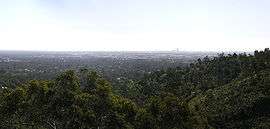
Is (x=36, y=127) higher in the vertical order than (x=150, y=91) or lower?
higher

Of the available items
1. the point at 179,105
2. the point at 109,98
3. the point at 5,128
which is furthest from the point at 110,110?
the point at 5,128

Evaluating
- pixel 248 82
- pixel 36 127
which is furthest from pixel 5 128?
pixel 248 82

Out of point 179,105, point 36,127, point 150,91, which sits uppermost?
point 179,105

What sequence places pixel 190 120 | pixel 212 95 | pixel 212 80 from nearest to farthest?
pixel 190 120
pixel 212 95
pixel 212 80

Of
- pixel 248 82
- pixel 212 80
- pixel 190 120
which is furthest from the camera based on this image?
pixel 212 80

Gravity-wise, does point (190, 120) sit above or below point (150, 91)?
above

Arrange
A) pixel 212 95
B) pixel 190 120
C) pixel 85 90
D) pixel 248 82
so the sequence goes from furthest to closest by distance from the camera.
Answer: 1. pixel 212 95
2. pixel 248 82
3. pixel 85 90
4. pixel 190 120

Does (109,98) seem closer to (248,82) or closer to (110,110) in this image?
(110,110)

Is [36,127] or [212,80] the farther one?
[212,80]

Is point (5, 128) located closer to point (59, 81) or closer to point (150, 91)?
point (59, 81)
